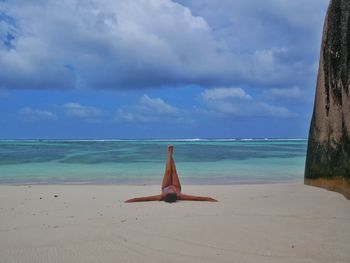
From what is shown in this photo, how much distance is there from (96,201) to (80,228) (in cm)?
284

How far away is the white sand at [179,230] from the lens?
13.3 ft

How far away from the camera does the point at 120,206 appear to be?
23.8 ft

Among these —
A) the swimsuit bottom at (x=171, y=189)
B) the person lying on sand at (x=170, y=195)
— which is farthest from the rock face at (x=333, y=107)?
the swimsuit bottom at (x=171, y=189)

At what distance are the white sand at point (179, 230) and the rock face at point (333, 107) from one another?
22.9 inches

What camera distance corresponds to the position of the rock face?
7551 millimetres

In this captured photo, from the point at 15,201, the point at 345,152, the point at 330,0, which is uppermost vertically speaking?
the point at 330,0

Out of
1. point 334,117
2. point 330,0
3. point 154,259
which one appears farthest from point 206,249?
point 330,0

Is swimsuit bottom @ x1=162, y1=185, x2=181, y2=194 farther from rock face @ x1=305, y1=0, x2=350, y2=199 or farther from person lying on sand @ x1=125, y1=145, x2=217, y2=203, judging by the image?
rock face @ x1=305, y1=0, x2=350, y2=199

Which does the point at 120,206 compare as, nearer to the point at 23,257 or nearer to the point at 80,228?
the point at 80,228

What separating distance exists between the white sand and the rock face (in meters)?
0.58

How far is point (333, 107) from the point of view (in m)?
8.12

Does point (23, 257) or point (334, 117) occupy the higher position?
point (334, 117)

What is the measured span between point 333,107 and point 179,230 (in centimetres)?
488

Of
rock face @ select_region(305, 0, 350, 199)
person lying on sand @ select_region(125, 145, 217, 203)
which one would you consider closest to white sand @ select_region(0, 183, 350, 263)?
person lying on sand @ select_region(125, 145, 217, 203)
